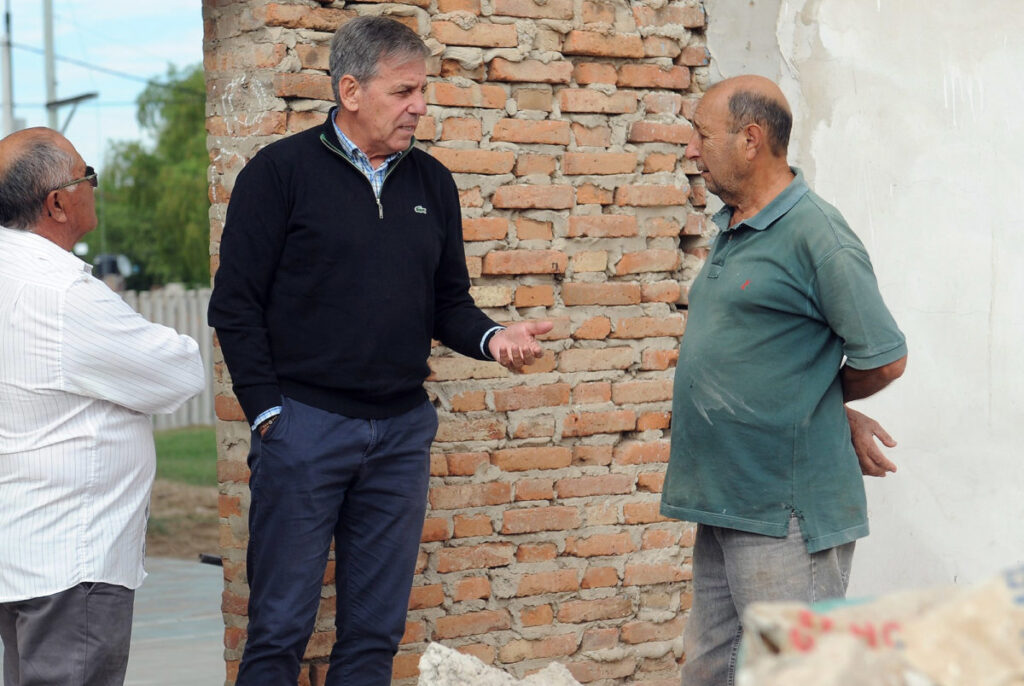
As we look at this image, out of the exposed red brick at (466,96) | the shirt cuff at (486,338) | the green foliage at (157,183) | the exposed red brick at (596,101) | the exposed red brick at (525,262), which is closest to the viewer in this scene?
the shirt cuff at (486,338)

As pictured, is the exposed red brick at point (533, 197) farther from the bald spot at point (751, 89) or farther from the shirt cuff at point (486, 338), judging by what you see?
the bald spot at point (751, 89)

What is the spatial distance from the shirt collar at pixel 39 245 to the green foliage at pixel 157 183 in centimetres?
3299

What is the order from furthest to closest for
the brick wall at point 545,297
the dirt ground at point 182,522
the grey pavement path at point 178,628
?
1. the dirt ground at point 182,522
2. the grey pavement path at point 178,628
3. the brick wall at point 545,297

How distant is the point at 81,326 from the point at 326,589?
1.36 m

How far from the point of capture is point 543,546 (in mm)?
4117

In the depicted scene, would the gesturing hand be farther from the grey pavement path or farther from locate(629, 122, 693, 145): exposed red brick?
the grey pavement path

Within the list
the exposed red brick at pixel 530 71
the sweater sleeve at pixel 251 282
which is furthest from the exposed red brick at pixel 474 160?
the sweater sleeve at pixel 251 282

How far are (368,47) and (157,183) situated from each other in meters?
36.4

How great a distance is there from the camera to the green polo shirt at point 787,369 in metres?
2.74

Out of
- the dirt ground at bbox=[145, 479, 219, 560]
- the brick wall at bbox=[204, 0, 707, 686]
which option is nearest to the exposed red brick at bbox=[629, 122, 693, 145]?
the brick wall at bbox=[204, 0, 707, 686]

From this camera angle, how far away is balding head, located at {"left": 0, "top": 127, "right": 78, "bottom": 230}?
2.82m

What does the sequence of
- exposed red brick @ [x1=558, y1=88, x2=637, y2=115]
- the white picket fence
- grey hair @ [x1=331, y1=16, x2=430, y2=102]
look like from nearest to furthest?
1. grey hair @ [x1=331, y1=16, x2=430, y2=102]
2. exposed red brick @ [x1=558, y1=88, x2=637, y2=115]
3. the white picket fence

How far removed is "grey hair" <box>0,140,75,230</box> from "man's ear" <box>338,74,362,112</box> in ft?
2.59

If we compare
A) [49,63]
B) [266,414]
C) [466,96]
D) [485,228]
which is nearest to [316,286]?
[266,414]
